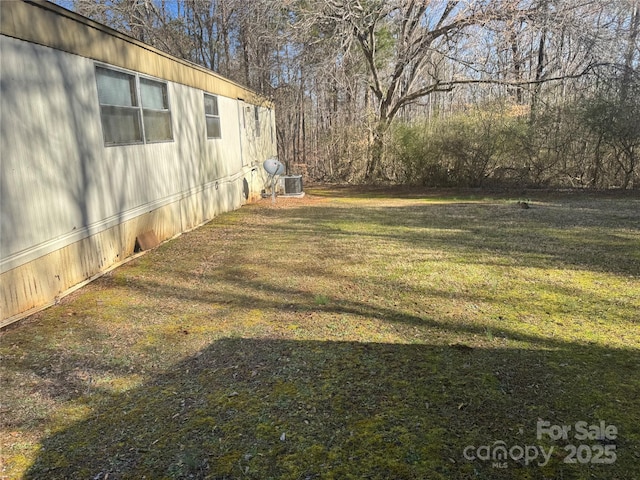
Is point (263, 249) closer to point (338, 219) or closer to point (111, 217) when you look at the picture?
point (111, 217)

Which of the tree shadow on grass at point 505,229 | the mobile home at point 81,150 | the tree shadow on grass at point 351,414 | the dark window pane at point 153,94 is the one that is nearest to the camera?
the tree shadow on grass at point 351,414

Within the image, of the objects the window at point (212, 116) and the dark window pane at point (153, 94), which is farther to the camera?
the window at point (212, 116)

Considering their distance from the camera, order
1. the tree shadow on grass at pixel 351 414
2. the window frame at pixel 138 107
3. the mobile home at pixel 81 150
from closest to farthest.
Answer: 1. the tree shadow on grass at pixel 351 414
2. the mobile home at pixel 81 150
3. the window frame at pixel 138 107

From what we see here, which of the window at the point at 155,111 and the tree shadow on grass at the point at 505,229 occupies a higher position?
the window at the point at 155,111

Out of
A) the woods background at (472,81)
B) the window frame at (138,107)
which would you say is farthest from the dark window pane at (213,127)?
the woods background at (472,81)

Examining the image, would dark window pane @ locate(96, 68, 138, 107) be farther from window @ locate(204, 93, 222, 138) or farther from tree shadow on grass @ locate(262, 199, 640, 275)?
tree shadow on grass @ locate(262, 199, 640, 275)

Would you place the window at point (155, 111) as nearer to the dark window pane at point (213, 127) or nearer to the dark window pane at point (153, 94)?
the dark window pane at point (153, 94)

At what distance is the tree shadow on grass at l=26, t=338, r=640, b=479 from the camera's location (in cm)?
201

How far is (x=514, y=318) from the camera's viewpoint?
365 cm

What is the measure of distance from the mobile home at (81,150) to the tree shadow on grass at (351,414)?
1.91 meters

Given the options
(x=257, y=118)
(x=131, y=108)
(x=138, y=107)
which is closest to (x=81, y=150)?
(x=131, y=108)

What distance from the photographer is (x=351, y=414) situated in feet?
7.87

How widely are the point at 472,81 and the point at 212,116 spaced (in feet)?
31.1

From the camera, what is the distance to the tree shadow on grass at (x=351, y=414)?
2.01m
